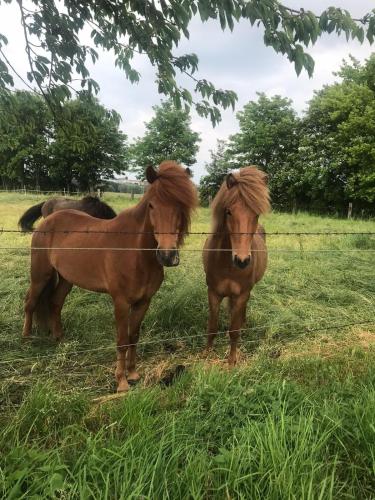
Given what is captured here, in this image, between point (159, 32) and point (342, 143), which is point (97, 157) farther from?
point (159, 32)

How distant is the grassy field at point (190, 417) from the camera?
182 cm

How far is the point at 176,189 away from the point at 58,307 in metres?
2.34

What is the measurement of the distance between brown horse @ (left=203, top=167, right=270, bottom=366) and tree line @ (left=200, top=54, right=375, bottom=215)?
2081 cm

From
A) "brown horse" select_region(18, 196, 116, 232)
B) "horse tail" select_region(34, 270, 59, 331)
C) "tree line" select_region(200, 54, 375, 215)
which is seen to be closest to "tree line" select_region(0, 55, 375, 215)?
"tree line" select_region(200, 54, 375, 215)

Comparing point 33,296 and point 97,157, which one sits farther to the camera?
point 97,157

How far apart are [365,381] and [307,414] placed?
2.84 feet

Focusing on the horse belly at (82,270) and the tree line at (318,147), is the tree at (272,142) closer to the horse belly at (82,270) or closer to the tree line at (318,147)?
the tree line at (318,147)

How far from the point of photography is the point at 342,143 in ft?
92.0

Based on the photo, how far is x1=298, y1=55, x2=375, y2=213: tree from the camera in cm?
2639

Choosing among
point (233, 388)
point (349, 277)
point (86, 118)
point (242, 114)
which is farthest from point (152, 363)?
point (242, 114)

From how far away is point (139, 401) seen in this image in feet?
8.20

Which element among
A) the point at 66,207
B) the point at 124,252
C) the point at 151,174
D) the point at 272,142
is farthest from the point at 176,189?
the point at 272,142

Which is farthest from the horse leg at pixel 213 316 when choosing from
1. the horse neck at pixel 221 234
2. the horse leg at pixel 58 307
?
the horse leg at pixel 58 307

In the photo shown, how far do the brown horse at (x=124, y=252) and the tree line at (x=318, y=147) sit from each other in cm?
2080
